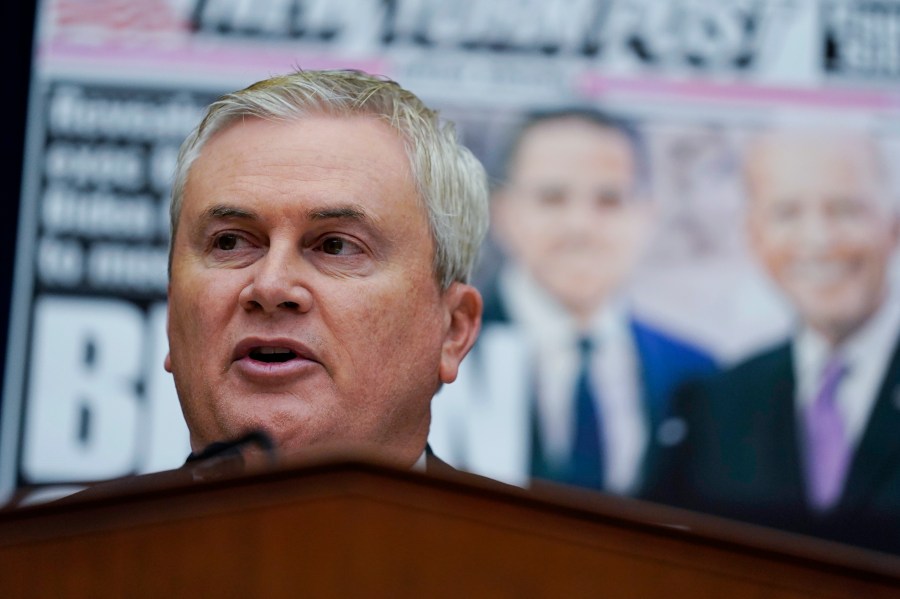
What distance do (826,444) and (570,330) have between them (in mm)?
824

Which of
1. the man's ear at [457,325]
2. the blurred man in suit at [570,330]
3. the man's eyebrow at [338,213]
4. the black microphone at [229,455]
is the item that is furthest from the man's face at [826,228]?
the black microphone at [229,455]

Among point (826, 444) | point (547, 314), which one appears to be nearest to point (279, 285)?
point (547, 314)

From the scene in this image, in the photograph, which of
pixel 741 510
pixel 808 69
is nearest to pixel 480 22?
pixel 808 69

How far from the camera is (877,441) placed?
11.8 ft

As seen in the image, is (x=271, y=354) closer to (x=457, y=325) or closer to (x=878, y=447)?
(x=457, y=325)

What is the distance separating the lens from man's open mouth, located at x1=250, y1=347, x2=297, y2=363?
181 centimetres

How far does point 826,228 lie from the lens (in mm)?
3678

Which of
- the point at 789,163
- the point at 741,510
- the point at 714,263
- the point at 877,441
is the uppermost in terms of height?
the point at 789,163

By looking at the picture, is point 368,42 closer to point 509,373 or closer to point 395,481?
point 509,373

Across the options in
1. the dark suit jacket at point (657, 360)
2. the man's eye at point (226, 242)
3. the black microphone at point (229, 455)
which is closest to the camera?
the black microphone at point (229, 455)

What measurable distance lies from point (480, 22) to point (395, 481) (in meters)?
3.02

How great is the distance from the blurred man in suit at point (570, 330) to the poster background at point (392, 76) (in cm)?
8

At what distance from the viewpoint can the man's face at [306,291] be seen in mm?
1787

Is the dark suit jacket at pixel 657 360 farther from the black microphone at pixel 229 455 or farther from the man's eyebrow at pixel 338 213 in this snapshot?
the black microphone at pixel 229 455
